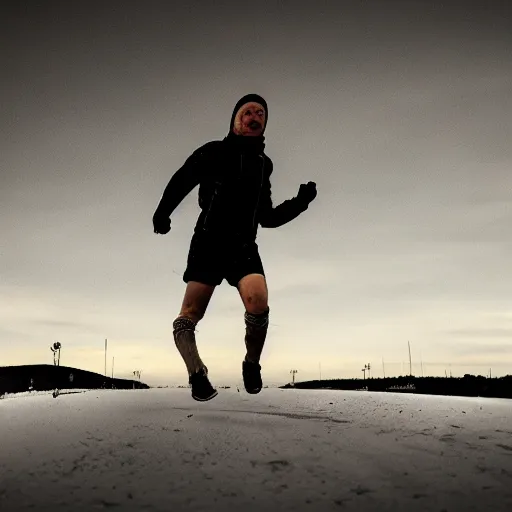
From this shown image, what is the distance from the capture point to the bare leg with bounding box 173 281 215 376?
4.28m

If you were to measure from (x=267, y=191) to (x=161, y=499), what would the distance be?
377 cm

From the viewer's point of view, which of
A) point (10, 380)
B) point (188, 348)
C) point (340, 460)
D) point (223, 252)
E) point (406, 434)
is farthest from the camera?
point (10, 380)

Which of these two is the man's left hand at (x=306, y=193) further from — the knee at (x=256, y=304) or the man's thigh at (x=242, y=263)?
the knee at (x=256, y=304)

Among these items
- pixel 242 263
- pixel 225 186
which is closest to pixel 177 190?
pixel 225 186

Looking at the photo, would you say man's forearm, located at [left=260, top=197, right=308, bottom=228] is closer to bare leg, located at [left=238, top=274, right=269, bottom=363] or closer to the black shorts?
the black shorts

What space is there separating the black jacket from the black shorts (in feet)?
0.26

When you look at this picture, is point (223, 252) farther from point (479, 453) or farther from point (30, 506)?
point (30, 506)

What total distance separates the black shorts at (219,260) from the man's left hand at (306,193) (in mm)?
833

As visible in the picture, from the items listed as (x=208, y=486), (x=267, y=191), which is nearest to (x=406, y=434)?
(x=208, y=486)

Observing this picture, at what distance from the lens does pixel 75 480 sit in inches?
74.7

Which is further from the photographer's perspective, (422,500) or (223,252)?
(223,252)

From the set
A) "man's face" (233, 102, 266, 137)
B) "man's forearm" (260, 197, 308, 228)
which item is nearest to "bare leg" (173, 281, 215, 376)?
"man's forearm" (260, 197, 308, 228)

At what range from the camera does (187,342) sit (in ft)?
14.3

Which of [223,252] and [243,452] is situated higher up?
[223,252]
